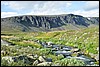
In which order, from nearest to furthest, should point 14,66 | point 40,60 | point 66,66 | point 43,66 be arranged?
1. point 14,66
2. point 43,66
3. point 66,66
4. point 40,60

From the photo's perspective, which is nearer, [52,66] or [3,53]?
[52,66]

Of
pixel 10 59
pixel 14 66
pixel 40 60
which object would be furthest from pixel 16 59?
pixel 14 66

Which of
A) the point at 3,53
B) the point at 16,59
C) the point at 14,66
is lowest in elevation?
the point at 3,53

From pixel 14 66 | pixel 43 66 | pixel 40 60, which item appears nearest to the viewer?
pixel 14 66

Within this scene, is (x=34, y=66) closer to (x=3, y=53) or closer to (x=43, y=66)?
(x=43, y=66)

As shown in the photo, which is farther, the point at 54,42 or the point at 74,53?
the point at 54,42

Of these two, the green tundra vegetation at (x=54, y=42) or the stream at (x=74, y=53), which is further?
the stream at (x=74, y=53)

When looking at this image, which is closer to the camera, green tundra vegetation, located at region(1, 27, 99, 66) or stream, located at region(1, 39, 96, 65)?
green tundra vegetation, located at region(1, 27, 99, 66)

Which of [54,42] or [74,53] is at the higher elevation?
[74,53]

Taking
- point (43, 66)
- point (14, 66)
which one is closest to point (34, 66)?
point (43, 66)

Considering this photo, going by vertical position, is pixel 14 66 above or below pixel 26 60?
above
